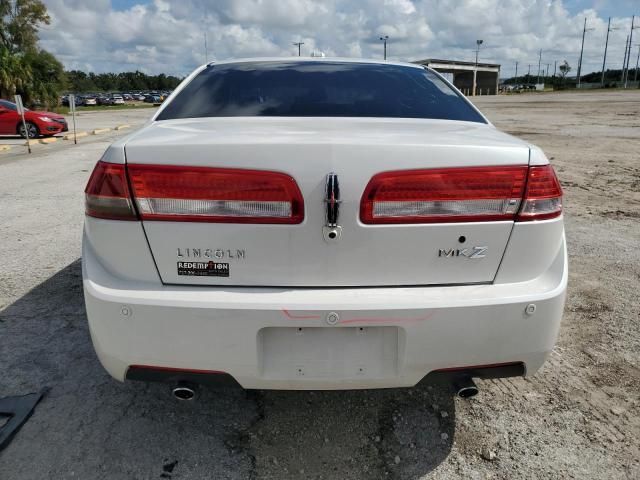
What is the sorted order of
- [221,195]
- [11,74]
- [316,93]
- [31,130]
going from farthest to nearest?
[11,74] < [31,130] < [316,93] < [221,195]

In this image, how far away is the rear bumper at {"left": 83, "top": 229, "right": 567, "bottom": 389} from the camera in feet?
5.82

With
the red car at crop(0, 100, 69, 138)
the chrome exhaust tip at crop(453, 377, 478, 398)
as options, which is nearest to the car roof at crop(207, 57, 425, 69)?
the chrome exhaust tip at crop(453, 377, 478, 398)

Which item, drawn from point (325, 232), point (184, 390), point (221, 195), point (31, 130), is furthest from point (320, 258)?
point (31, 130)

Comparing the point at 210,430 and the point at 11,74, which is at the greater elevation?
the point at 11,74

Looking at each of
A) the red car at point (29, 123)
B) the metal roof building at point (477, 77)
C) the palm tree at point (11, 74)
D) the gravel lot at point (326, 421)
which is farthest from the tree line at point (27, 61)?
the metal roof building at point (477, 77)

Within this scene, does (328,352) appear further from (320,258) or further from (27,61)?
(27,61)

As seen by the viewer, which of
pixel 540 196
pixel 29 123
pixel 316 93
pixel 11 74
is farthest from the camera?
pixel 11 74

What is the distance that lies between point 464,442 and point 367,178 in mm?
1312

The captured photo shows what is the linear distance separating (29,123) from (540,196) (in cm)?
1901

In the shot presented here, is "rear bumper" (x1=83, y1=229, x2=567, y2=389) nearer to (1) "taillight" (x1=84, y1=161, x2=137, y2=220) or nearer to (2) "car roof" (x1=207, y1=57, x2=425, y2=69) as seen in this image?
(1) "taillight" (x1=84, y1=161, x2=137, y2=220)

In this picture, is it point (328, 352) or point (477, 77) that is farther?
point (477, 77)

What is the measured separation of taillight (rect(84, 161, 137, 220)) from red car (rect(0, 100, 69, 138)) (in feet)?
58.7

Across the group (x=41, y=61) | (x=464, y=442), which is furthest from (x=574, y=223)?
(x=41, y=61)

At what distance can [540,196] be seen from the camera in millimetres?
1875
